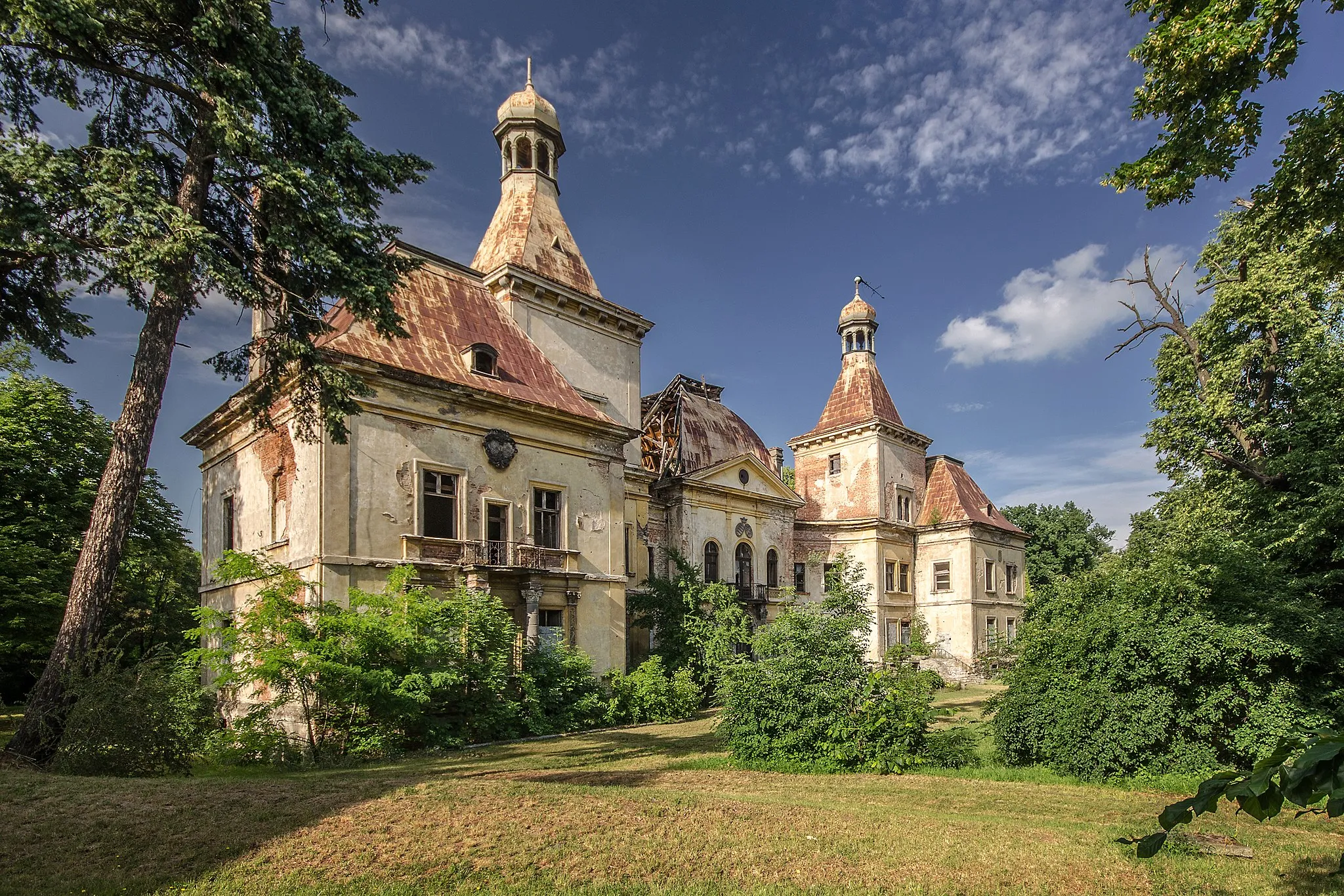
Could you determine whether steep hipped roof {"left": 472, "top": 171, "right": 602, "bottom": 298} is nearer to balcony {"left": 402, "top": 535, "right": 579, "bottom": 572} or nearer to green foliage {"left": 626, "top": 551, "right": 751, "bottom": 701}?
balcony {"left": 402, "top": 535, "right": 579, "bottom": 572}

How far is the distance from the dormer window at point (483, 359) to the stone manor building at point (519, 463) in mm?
59

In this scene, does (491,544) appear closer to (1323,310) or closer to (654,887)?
(654,887)

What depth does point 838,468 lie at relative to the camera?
40500 millimetres

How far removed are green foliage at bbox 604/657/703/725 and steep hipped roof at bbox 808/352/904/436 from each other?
21.8 m

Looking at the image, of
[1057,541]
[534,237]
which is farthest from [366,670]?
[1057,541]

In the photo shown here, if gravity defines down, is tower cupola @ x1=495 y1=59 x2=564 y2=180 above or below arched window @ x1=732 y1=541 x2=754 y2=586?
above

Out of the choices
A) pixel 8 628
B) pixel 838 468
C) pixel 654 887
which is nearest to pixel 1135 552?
pixel 654 887

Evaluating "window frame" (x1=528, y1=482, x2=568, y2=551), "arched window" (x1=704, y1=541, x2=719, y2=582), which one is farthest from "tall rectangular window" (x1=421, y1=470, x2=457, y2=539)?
"arched window" (x1=704, y1=541, x2=719, y2=582)

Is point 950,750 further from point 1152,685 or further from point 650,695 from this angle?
point 650,695

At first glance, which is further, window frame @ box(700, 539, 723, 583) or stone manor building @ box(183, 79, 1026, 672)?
window frame @ box(700, 539, 723, 583)

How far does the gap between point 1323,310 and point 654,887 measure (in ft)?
70.5

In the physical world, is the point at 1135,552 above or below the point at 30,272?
below

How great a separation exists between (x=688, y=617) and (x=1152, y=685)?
556 inches

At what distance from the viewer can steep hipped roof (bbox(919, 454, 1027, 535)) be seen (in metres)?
40.3
